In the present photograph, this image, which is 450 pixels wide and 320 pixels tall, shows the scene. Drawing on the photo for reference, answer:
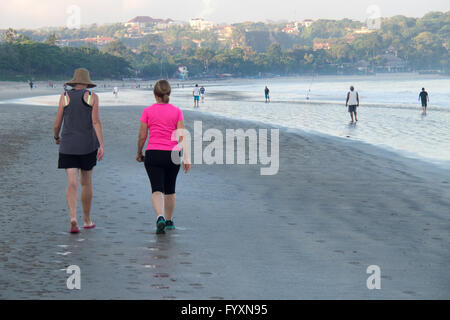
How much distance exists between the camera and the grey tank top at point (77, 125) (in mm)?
7117

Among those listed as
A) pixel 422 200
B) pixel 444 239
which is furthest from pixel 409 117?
pixel 444 239

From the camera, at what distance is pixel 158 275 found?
18.2ft

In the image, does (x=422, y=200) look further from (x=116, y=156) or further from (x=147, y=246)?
(x=116, y=156)

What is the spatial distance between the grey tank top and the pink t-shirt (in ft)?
2.11

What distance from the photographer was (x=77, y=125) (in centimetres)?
714

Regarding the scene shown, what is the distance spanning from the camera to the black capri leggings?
7.05 meters

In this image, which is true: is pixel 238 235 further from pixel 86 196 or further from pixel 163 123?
pixel 86 196

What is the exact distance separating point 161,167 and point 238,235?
115cm

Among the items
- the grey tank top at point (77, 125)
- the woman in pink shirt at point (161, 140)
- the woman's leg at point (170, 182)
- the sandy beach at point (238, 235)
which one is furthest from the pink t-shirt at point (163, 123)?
the sandy beach at point (238, 235)

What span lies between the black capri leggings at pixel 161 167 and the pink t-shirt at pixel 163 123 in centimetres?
7

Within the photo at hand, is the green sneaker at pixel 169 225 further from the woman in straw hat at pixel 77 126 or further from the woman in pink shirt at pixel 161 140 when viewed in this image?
the woman in straw hat at pixel 77 126

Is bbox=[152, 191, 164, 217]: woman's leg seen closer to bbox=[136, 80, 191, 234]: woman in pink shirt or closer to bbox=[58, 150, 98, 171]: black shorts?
bbox=[136, 80, 191, 234]: woman in pink shirt

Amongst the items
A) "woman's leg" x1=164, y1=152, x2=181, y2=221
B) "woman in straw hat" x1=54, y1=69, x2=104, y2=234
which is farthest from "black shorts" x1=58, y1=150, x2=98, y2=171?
"woman's leg" x1=164, y1=152, x2=181, y2=221

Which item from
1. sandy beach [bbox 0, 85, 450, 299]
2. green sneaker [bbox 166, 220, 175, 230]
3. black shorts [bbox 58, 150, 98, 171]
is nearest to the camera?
sandy beach [bbox 0, 85, 450, 299]
